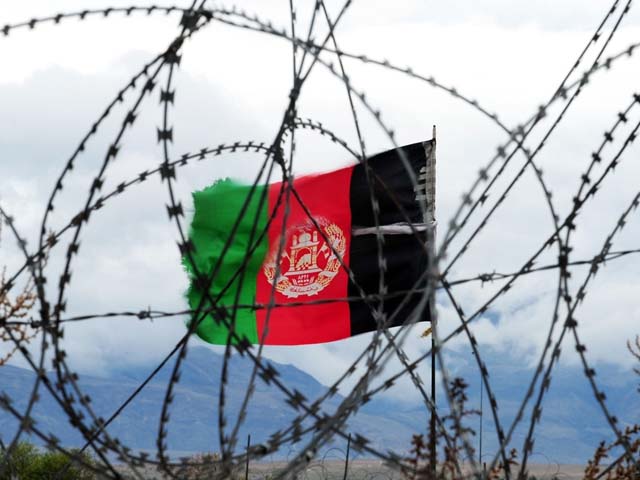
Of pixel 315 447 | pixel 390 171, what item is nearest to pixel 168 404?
pixel 315 447

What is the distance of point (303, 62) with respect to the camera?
6.75 m

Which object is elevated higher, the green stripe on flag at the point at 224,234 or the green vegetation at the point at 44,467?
the green stripe on flag at the point at 224,234

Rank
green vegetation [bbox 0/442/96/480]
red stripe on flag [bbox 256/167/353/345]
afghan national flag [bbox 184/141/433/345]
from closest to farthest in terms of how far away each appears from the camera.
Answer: afghan national flag [bbox 184/141/433/345]
red stripe on flag [bbox 256/167/353/345]
green vegetation [bbox 0/442/96/480]

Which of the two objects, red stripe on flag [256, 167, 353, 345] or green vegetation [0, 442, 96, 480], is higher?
red stripe on flag [256, 167, 353, 345]

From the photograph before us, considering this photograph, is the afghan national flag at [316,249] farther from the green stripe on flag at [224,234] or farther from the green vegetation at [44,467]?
the green vegetation at [44,467]

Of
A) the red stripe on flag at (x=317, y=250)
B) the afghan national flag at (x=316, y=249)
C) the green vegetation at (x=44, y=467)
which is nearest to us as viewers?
the afghan national flag at (x=316, y=249)

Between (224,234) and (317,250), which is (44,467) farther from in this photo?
(317,250)

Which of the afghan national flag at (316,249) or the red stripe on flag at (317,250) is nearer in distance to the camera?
the afghan national flag at (316,249)

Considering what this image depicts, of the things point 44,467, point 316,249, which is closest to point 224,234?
point 316,249

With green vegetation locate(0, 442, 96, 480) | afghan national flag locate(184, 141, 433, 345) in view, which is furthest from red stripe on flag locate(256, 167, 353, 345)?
green vegetation locate(0, 442, 96, 480)

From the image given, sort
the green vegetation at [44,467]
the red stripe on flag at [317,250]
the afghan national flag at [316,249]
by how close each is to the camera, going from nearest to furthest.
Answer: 1. the afghan national flag at [316,249]
2. the red stripe on flag at [317,250]
3. the green vegetation at [44,467]

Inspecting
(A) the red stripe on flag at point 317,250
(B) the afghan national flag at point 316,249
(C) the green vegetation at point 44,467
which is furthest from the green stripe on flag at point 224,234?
(C) the green vegetation at point 44,467

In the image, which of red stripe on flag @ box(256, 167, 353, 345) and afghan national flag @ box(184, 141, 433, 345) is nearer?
afghan national flag @ box(184, 141, 433, 345)

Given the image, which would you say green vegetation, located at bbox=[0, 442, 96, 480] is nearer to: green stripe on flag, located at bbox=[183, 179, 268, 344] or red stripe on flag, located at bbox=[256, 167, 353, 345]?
green stripe on flag, located at bbox=[183, 179, 268, 344]
